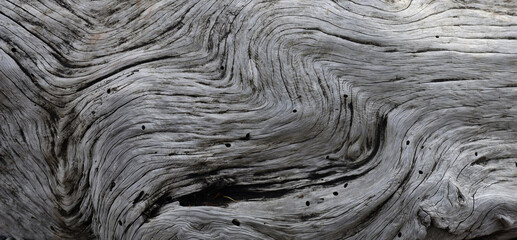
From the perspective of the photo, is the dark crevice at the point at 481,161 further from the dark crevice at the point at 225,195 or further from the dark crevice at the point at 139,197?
the dark crevice at the point at 139,197

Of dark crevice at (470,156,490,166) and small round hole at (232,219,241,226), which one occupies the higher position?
dark crevice at (470,156,490,166)

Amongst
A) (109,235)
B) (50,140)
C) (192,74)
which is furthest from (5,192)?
(192,74)

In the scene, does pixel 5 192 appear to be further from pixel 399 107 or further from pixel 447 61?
pixel 447 61

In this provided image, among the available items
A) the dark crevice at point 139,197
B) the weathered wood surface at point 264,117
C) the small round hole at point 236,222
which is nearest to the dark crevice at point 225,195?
the weathered wood surface at point 264,117

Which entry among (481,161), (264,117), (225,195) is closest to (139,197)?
(225,195)

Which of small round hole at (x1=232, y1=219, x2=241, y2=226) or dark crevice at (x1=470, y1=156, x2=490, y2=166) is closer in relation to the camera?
small round hole at (x1=232, y1=219, x2=241, y2=226)

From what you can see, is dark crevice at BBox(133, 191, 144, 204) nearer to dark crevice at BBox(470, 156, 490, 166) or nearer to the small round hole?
the small round hole

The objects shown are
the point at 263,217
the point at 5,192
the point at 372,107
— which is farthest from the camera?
the point at 5,192

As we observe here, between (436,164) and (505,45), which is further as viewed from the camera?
(505,45)

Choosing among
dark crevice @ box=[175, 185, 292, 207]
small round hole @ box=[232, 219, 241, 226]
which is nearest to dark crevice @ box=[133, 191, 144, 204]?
dark crevice @ box=[175, 185, 292, 207]
